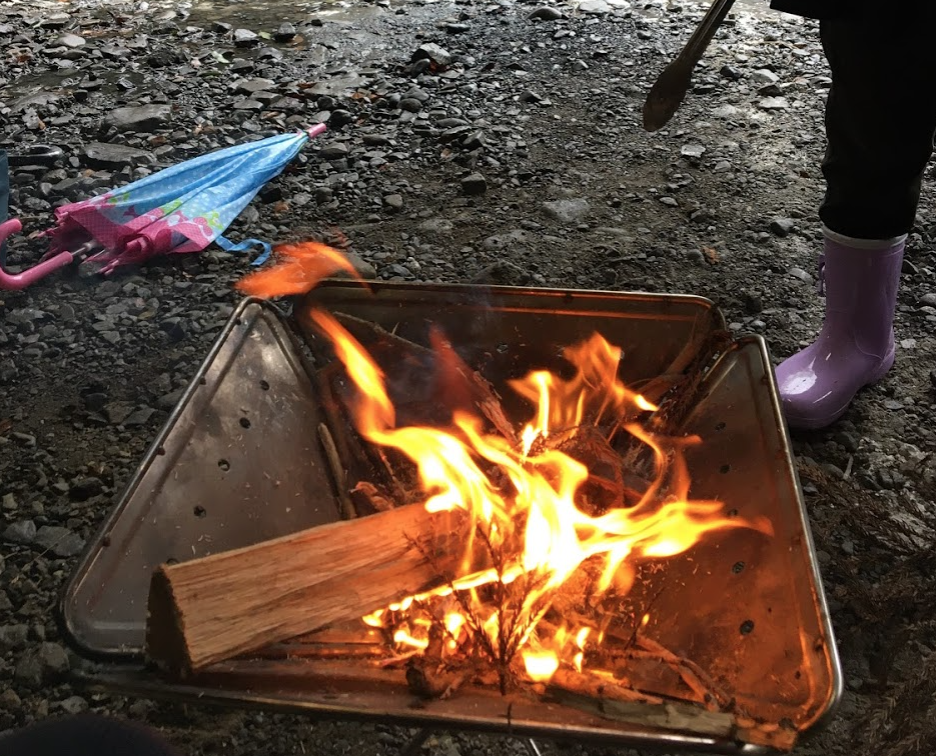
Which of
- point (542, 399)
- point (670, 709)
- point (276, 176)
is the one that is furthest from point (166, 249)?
point (670, 709)

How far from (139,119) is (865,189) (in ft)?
10.3

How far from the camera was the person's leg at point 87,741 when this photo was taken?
0.98 m

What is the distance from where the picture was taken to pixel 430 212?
10.2ft

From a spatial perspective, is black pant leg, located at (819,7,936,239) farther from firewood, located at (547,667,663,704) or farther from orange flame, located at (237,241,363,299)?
firewood, located at (547,667,663,704)

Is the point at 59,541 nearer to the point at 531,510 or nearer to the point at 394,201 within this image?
the point at 531,510

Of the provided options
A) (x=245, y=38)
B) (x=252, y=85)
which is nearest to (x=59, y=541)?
(x=252, y=85)

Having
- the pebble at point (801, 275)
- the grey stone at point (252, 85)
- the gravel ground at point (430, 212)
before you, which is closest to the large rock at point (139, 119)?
the gravel ground at point (430, 212)

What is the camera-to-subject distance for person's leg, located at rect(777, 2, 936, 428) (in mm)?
1607

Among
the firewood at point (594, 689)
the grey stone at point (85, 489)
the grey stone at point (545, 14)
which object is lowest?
the grey stone at point (85, 489)

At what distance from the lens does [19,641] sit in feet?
5.55

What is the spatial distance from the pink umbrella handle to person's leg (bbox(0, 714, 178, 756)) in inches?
78.0

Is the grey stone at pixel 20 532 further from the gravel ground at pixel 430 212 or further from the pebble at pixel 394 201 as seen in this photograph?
the pebble at pixel 394 201

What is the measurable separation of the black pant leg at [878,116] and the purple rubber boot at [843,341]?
9cm

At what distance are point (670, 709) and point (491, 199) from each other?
2.50 meters
